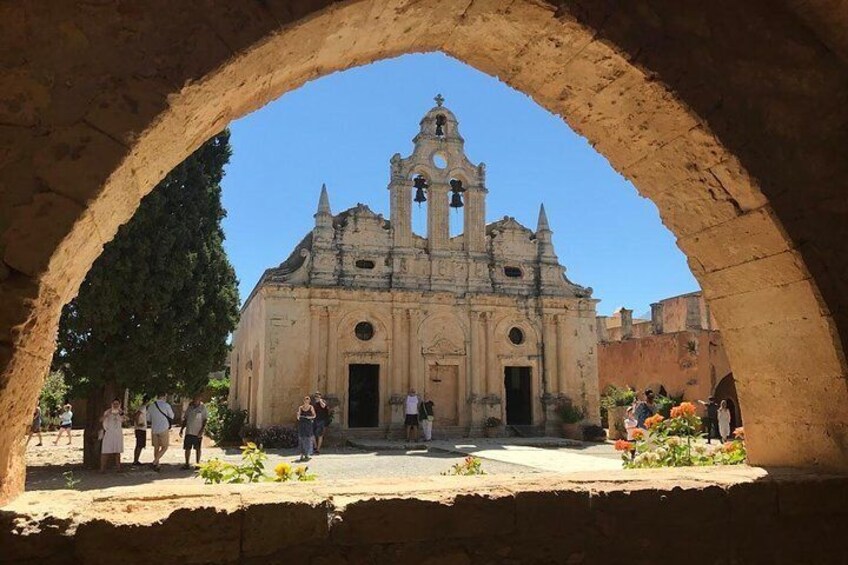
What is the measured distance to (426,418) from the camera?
20297mm

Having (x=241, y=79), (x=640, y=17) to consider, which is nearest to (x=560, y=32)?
(x=640, y=17)

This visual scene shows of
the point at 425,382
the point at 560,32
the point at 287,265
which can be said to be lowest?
the point at 425,382

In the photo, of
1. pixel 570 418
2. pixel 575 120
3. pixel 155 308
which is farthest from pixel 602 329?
pixel 575 120

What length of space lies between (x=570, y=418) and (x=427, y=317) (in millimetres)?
5959

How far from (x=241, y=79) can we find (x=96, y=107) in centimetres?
54

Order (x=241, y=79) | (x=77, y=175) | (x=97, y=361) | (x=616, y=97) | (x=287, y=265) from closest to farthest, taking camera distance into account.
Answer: (x=77, y=175), (x=241, y=79), (x=616, y=97), (x=97, y=361), (x=287, y=265)

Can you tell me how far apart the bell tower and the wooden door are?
290cm

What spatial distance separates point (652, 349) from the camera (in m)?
25.5

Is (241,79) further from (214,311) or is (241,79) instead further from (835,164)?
(214,311)

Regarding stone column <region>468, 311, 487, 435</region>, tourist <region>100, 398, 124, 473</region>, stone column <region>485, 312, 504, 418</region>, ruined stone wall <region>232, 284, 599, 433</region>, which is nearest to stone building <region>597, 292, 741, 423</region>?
ruined stone wall <region>232, 284, 599, 433</region>

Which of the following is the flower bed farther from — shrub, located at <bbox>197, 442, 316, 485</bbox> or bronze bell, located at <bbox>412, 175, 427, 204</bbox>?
bronze bell, located at <bbox>412, 175, 427, 204</bbox>

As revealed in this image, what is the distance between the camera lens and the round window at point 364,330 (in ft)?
72.3

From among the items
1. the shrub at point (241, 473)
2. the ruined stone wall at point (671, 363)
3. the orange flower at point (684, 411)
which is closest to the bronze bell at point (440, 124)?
the ruined stone wall at point (671, 363)

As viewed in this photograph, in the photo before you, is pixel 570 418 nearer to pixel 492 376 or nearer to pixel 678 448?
pixel 492 376
